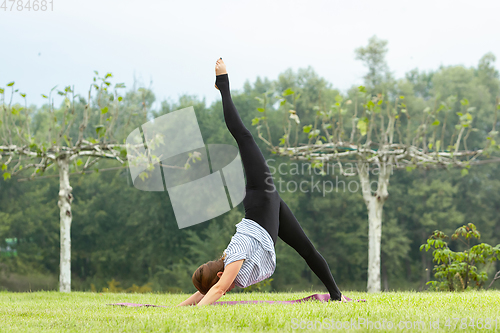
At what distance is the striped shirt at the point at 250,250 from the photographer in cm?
335

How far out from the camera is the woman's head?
11.0ft

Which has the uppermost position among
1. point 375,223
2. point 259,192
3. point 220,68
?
point 220,68

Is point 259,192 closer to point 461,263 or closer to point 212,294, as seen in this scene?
point 212,294

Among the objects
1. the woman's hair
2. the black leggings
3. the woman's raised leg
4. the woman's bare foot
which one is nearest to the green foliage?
the black leggings

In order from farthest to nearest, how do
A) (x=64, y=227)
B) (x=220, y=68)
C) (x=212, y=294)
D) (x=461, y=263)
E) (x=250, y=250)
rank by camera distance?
(x=64, y=227) < (x=461, y=263) < (x=220, y=68) < (x=250, y=250) < (x=212, y=294)

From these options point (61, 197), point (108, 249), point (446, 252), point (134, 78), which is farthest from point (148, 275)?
point (446, 252)

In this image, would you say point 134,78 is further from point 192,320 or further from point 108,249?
point 192,320

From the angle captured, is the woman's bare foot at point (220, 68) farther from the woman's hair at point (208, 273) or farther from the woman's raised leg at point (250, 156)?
the woman's hair at point (208, 273)

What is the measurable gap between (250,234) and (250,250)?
0.40 feet

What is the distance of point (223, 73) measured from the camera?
3682 millimetres

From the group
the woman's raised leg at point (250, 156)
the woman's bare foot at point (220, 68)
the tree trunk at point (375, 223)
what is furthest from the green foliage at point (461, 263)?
the woman's bare foot at point (220, 68)

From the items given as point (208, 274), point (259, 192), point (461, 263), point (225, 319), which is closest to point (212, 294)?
point (208, 274)

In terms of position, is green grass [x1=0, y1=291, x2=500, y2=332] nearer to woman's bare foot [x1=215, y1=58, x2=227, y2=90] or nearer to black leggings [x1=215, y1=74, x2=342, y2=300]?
black leggings [x1=215, y1=74, x2=342, y2=300]

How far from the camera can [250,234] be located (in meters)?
3.42
